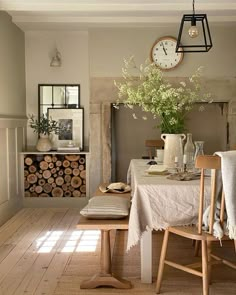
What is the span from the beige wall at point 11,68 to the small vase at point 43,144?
42 cm

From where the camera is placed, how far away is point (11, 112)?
4727 millimetres

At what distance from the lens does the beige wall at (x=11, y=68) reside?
174 inches

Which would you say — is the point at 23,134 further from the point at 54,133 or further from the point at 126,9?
the point at 126,9

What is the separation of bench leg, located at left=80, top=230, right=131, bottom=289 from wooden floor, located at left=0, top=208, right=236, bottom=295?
0.04 m

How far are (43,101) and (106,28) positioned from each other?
1334 millimetres

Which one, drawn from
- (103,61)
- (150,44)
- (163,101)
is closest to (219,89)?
(150,44)

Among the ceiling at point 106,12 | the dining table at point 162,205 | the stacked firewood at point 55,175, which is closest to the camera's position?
the dining table at point 162,205

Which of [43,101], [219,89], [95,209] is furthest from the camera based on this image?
[43,101]

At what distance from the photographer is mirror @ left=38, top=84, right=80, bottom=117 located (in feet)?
17.7

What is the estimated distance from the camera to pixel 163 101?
10.5ft

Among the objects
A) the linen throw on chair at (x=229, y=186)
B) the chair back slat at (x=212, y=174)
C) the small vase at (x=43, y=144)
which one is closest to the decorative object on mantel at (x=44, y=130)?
the small vase at (x=43, y=144)

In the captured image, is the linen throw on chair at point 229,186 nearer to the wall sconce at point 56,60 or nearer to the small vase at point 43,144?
the small vase at point 43,144

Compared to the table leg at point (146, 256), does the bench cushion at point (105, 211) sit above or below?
above

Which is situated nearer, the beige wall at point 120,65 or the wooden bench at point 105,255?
the wooden bench at point 105,255
